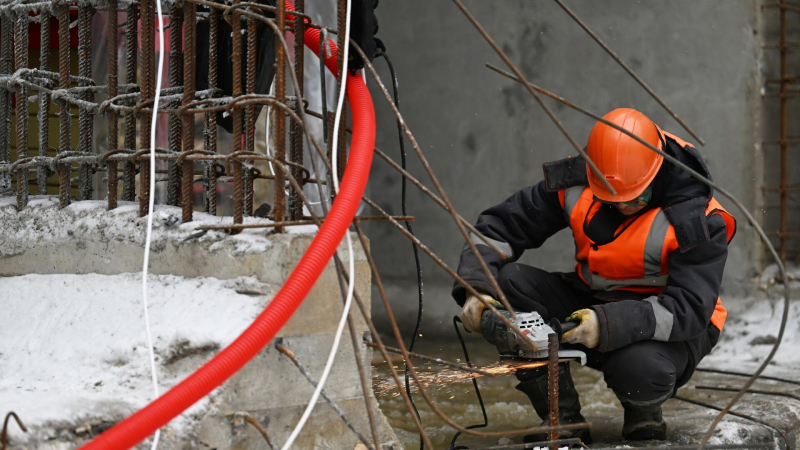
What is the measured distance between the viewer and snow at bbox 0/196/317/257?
2.24m

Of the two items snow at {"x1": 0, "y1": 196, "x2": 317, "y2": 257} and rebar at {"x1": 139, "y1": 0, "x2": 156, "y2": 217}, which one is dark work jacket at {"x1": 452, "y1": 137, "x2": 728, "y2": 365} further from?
rebar at {"x1": 139, "y1": 0, "x2": 156, "y2": 217}

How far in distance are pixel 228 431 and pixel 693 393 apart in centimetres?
290

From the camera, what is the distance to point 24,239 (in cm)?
288

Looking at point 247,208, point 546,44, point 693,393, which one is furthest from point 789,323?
point 247,208

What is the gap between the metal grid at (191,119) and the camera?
2.10m

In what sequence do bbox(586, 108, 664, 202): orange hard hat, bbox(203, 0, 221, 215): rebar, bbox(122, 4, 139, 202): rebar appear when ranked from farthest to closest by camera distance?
bbox(586, 108, 664, 202): orange hard hat < bbox(122, 4, 139, 202): rebar < bbox(203, 0, 221, 215): rebar

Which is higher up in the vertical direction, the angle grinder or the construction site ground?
the angle grinder

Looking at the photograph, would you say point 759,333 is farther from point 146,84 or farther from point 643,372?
point 146,84

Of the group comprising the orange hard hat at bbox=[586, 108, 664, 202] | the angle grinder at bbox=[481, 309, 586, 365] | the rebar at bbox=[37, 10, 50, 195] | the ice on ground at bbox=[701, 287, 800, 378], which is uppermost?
the rebar at bbox=[37, 10, 50, 195]

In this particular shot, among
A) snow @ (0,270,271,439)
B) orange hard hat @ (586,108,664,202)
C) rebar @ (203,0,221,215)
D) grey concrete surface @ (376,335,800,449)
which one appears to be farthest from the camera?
grey concrete surface @ (376,335,800,449)

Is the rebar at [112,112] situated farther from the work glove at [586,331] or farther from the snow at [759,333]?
the snow at [759,333]

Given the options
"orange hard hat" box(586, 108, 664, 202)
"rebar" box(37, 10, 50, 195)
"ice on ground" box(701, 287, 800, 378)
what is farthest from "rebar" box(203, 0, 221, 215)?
"ice on ground" box(701, 287, 800, 378)

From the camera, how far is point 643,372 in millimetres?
2732

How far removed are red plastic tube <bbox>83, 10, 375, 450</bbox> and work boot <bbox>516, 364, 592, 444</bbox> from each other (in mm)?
1338
